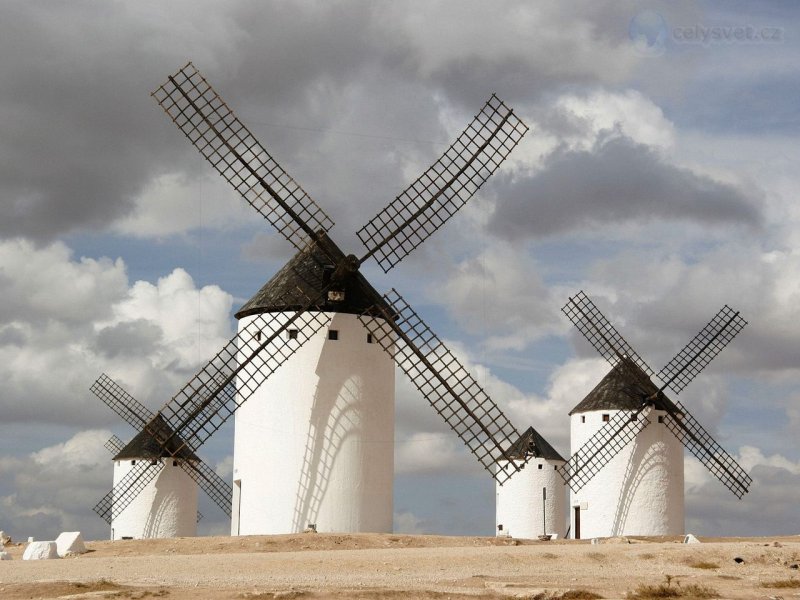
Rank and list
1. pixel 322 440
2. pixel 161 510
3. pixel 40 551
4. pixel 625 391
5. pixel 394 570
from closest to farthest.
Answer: pixel 394 570 < pixel 40 551 < pixel 322 440 < pixel 625 391 < pixel 161 510

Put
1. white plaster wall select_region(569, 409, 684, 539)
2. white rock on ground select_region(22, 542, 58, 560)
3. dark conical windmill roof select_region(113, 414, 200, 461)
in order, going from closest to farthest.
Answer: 1. white rock on ground select_region(22, 542, 58, 560)
2. white plaster wall select_region(569, 409, 684, 539)
3. dark conical windmill roof select_region(113, 414, 200, 461)

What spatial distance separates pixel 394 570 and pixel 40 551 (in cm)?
726

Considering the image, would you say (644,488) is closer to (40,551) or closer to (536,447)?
(536,447)

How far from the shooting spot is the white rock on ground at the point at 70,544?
925 inches

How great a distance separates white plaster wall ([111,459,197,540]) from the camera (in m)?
38.2

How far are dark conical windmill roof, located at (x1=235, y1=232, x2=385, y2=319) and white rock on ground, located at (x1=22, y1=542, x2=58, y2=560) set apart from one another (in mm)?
6855

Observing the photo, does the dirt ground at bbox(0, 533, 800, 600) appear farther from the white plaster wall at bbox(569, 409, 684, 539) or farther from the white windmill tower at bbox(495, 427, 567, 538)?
the white windmill tower at bbox(495, 427, 567, 538)

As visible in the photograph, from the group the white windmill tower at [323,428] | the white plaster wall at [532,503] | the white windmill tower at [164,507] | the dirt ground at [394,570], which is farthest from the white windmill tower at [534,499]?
the dirt ground at [394,570]

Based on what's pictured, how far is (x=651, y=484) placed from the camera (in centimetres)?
3694

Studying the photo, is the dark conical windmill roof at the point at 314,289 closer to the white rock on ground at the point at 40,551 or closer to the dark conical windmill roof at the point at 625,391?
the white rock on ground at the point at 40,551

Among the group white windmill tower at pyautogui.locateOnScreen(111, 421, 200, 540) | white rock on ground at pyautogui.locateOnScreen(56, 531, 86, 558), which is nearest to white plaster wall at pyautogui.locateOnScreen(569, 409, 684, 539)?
white windmill tower at pyautogui.locateOnScreen(111, 421, 200, 540)

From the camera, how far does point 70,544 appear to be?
23.7 meters

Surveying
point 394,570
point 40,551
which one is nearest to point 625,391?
point 394,570

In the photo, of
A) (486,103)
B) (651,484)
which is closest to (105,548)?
(486,103)
